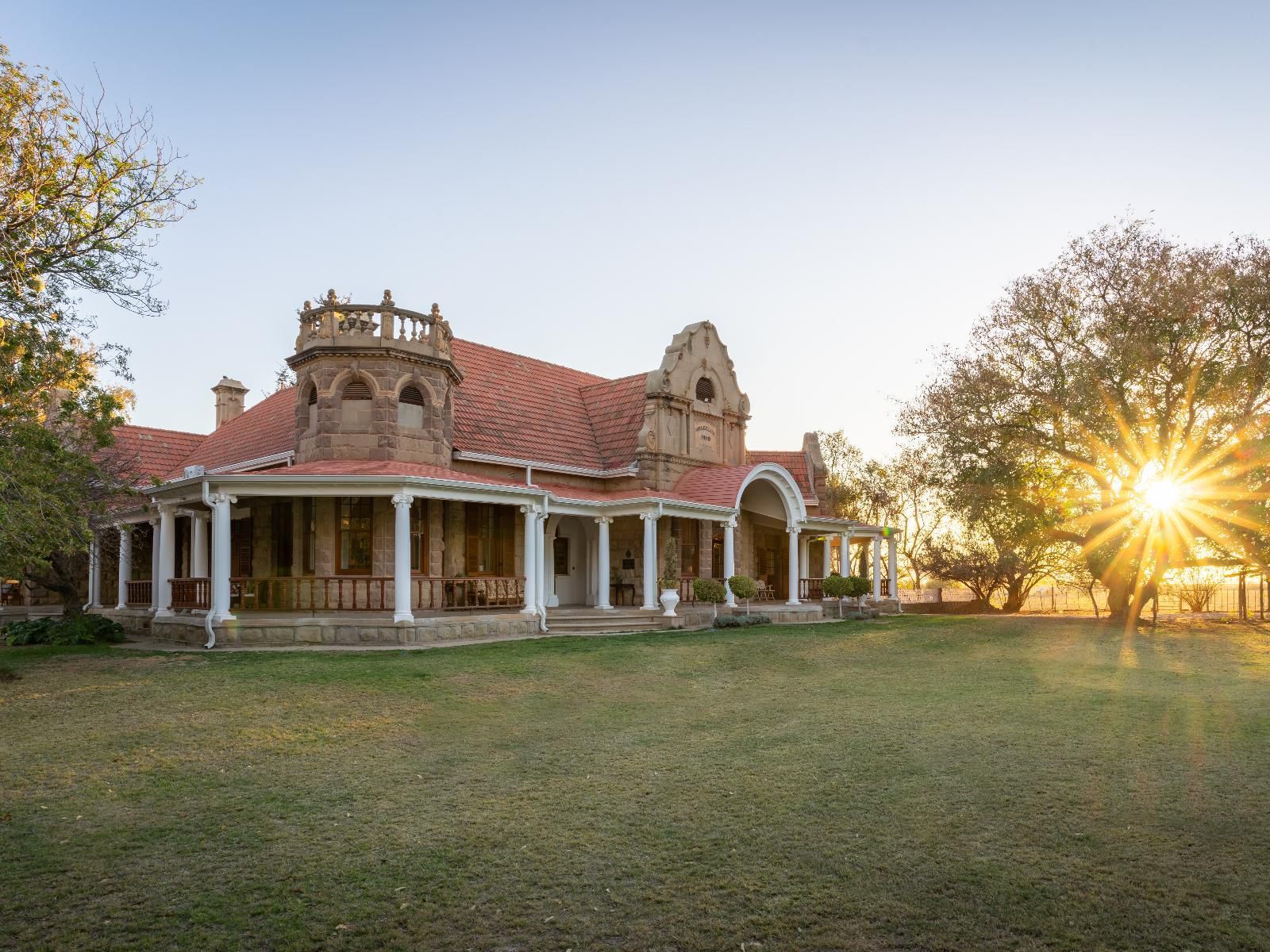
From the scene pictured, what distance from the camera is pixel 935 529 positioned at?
40125 mm

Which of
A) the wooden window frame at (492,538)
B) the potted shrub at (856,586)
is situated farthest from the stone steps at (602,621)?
the potted shrub at (856,586)

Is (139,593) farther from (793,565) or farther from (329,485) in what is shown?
(793,565)

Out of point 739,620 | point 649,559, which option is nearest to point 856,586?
point 739,620

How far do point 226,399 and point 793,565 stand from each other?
69.7ft

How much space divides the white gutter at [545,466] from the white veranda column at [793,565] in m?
5.13

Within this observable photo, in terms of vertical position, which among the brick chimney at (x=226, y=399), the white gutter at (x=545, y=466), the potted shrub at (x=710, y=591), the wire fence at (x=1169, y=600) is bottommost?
the wire fence at (x=1169, y=600)

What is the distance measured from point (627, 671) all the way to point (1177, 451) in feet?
57.3

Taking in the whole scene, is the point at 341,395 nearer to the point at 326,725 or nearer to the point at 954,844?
the point at 326,725

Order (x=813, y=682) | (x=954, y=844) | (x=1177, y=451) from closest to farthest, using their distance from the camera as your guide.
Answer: (x=954, y=844)
(x=813, y=682)
(x=1177, y=451)

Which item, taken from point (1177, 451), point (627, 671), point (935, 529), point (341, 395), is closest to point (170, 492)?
point (341, 395)

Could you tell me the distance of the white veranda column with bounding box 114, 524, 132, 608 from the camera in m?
23.5

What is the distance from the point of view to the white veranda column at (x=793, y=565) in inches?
1041

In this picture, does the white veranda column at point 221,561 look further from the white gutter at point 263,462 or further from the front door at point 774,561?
the front door at point 774,561

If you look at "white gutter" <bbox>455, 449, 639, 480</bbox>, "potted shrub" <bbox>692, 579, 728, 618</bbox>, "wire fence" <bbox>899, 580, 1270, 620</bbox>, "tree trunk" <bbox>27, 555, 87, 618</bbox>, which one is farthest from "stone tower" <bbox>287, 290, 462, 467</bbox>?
"wire fence" <bbox>899, 580, 1270, 620</bbox>
